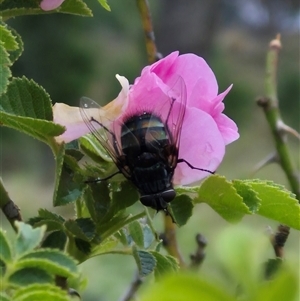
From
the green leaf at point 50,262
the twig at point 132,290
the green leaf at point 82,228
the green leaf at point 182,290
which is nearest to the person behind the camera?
the green leaf at point 182,290

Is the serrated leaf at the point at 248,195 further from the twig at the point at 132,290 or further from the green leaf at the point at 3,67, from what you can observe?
the twig at the point at 132,290

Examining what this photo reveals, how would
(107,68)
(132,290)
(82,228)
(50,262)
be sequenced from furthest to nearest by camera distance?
1. (107,68)
2. (132,290)
3. (82,228)
4. (50,262)

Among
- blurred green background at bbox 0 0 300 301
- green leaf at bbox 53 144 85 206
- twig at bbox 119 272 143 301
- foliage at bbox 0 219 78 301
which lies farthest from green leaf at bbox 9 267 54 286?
blurred green background at bbox 0 0 300 301

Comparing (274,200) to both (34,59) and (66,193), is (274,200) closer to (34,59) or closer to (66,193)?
(66,193)

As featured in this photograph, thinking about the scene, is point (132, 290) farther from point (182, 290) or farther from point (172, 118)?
point (182, 290)

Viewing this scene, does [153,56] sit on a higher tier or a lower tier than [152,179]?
higher

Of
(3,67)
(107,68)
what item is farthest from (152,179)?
(107,68)

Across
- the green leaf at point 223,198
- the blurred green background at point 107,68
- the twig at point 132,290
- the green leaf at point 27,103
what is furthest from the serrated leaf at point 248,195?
the blurred green background at point 107,68
